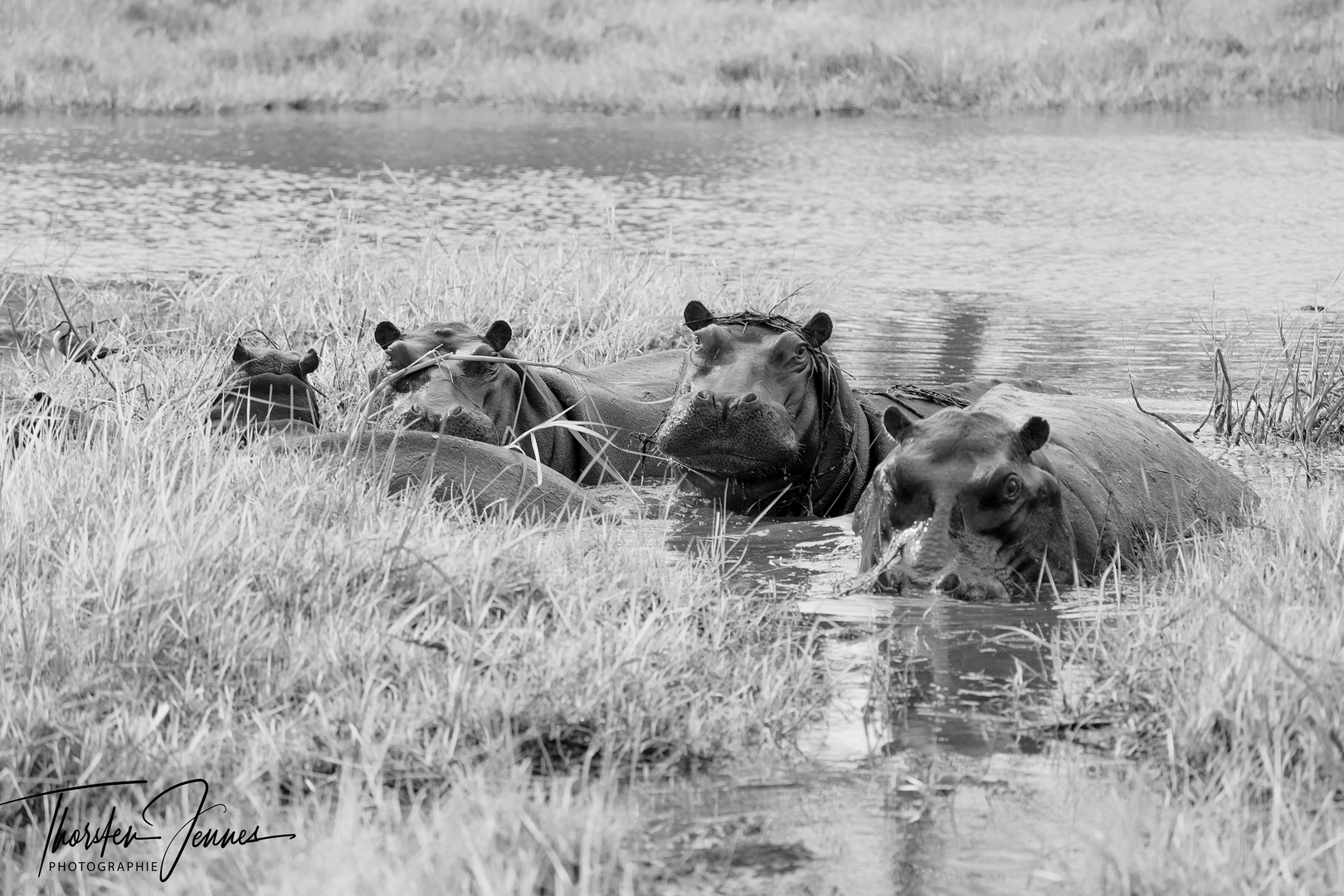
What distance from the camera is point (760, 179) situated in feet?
58.4

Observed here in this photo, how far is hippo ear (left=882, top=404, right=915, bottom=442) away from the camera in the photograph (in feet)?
16.9

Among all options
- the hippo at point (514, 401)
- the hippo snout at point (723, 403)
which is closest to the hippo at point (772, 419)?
the hippo snout at point (723, 403)

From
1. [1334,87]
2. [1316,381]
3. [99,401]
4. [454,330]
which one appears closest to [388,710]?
[99,401]

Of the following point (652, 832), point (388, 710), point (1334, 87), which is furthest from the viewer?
point (1334, 87)

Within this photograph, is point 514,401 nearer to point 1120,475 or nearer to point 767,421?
point 767,421

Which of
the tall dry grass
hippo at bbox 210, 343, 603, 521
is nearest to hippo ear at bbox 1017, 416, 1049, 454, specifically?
hippo at bbox 210, 343, 603, 521

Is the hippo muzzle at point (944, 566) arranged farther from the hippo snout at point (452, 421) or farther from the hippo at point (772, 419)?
the hippo snout at point (452, 421)

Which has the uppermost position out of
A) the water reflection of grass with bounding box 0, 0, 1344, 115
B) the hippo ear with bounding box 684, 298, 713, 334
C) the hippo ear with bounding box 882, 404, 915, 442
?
the water reflection of grass with bounding box 0, 0, 1344, 115

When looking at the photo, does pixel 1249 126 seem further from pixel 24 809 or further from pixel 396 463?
pixel 24 809

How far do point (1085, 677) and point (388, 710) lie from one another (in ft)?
5.36

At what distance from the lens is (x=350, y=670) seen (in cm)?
368

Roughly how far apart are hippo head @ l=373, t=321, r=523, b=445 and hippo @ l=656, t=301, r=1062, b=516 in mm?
789

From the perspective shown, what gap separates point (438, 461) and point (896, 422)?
60.3 inches
